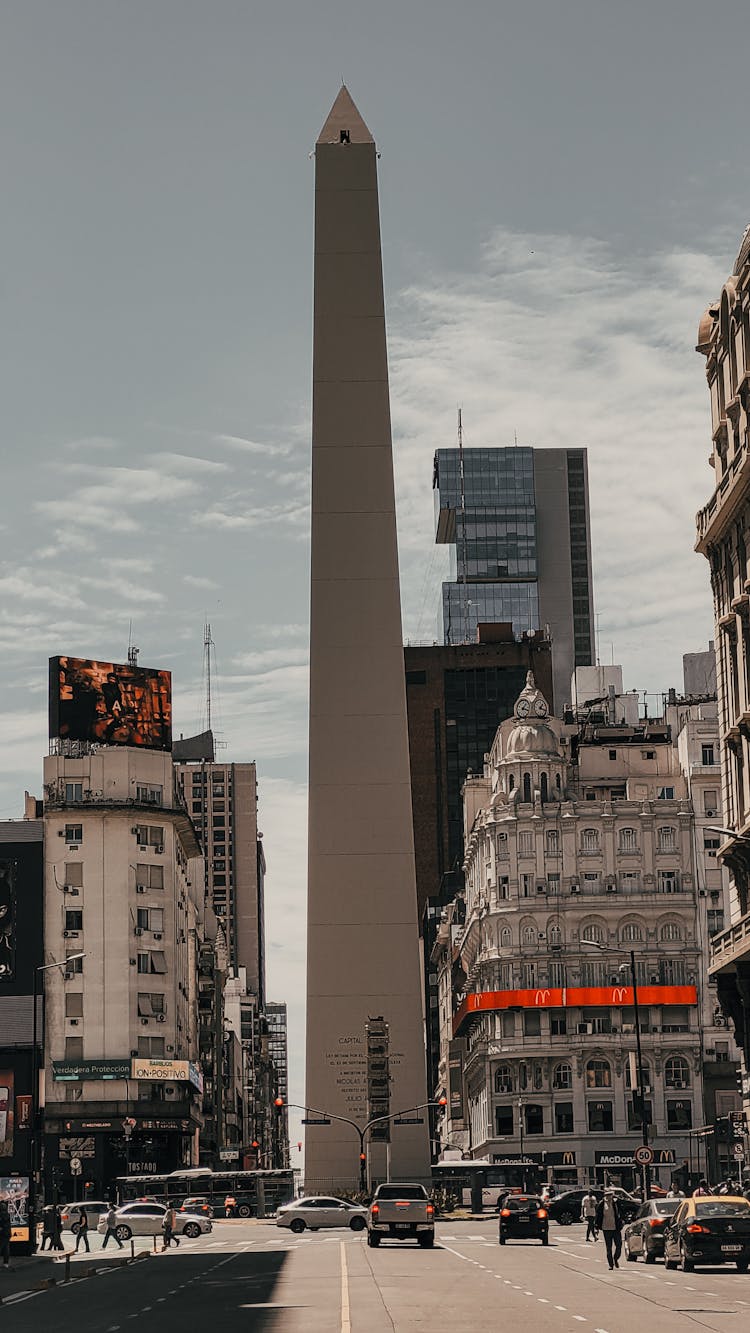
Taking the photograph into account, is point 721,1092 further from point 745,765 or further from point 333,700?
point 745,765

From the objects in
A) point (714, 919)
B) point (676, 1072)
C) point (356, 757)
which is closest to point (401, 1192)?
point (356, 757)

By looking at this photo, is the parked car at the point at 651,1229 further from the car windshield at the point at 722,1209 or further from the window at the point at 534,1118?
the window at the point at 534,1118

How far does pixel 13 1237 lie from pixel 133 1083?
67.2m

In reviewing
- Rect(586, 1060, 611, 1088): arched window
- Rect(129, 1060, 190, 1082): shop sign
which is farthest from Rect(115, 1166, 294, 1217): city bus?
Rect(586, 1060, 611, 1088): arched window

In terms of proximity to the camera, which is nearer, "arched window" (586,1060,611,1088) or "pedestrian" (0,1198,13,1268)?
"pedestrian" (0,1198,13,1268)

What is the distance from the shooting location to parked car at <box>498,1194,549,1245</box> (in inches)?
2288

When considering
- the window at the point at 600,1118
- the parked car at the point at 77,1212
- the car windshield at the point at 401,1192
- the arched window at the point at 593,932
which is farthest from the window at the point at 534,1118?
the car windshield at the point at 401,1192

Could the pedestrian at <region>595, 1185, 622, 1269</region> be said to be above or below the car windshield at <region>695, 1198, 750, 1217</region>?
below

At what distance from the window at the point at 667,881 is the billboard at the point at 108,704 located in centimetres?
3469

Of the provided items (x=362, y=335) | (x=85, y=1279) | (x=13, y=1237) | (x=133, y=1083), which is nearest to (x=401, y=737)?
(x=362, y=335)

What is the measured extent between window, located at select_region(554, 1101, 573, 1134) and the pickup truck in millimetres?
71454

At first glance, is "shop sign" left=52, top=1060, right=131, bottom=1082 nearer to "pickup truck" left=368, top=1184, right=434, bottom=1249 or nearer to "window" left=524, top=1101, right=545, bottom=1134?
"window" left=524, top=1101, right=545, bottom=1134

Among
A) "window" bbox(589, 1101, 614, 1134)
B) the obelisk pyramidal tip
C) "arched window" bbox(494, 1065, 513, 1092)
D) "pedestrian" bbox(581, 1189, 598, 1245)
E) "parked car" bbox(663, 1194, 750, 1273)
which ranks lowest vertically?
"pedestrian" bbox(581, 1189, 598, 1245)

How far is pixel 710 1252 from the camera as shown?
134 ft
